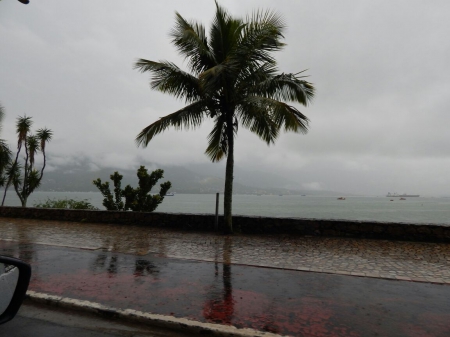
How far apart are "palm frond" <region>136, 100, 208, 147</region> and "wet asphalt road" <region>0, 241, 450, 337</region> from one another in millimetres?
5275

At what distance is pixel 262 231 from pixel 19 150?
60.8 ft

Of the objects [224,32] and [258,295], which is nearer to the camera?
[258,295]

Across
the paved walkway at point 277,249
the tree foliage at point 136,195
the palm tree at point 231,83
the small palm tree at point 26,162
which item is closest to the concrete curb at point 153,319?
the paved walkway at point 277,249

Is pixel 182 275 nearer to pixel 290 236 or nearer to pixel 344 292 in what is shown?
pixel 344 292

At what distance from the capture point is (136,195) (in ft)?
52.6

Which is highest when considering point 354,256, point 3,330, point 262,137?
point 262,137

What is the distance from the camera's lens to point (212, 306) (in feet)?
14.1

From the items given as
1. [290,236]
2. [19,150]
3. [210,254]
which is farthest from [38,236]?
[19,150]

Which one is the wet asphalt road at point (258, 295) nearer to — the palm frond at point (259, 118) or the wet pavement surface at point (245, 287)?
the wet pavement surface at point (245, 287)

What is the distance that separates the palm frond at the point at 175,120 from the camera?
35.9 feet

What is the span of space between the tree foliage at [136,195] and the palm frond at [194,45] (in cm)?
712

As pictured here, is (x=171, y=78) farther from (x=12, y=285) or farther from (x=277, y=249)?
(x=12, y=285)

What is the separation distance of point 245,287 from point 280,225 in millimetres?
5962

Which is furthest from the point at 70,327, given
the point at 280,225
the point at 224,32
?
the point at 224,32
